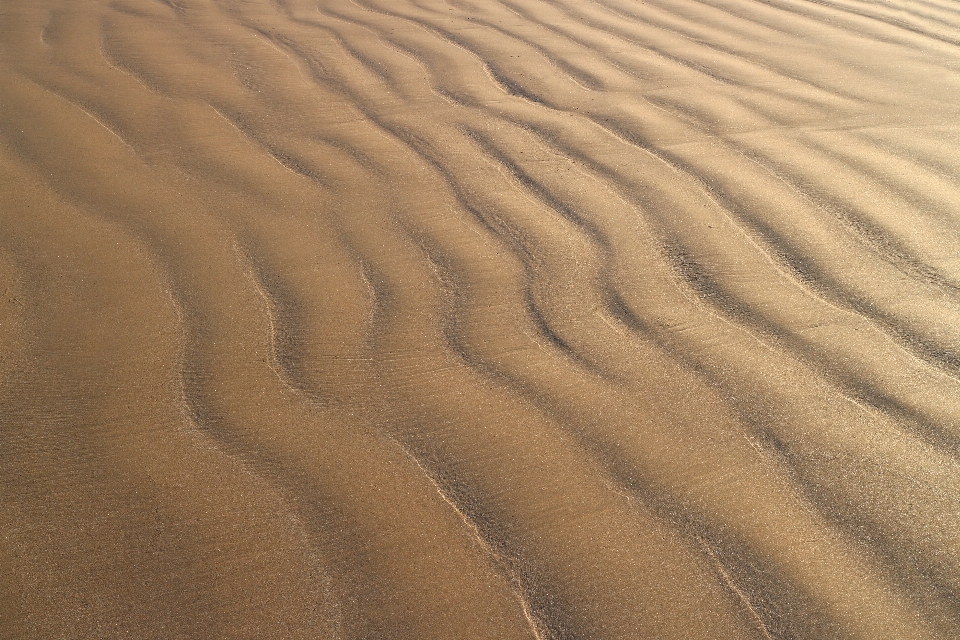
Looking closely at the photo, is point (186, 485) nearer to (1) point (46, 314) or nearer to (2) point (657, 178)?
(1) point (46, 314)

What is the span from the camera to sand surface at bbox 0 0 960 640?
3.81 feet

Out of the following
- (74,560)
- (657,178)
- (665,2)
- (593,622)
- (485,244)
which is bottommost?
(74,560)

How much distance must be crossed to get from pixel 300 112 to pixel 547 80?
2.94 ft

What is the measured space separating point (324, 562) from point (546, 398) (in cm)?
49

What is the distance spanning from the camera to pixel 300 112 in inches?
103

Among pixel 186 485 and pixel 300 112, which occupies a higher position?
pixel 300 112

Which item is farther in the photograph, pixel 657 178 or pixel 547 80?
pixel 547 80

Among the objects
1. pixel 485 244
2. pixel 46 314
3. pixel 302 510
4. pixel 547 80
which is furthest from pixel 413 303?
pixel 547 80

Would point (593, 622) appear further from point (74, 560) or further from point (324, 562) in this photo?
point (74, 560)

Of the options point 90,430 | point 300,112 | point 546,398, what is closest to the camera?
point 90,430

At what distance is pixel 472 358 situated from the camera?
1.58m

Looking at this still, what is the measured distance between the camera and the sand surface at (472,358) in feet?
3.81

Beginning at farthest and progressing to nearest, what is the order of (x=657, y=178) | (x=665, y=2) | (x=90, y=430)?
(x=665, y=2), (x=657, y=178), (x=90, y=430)

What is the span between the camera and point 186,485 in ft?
4.21
